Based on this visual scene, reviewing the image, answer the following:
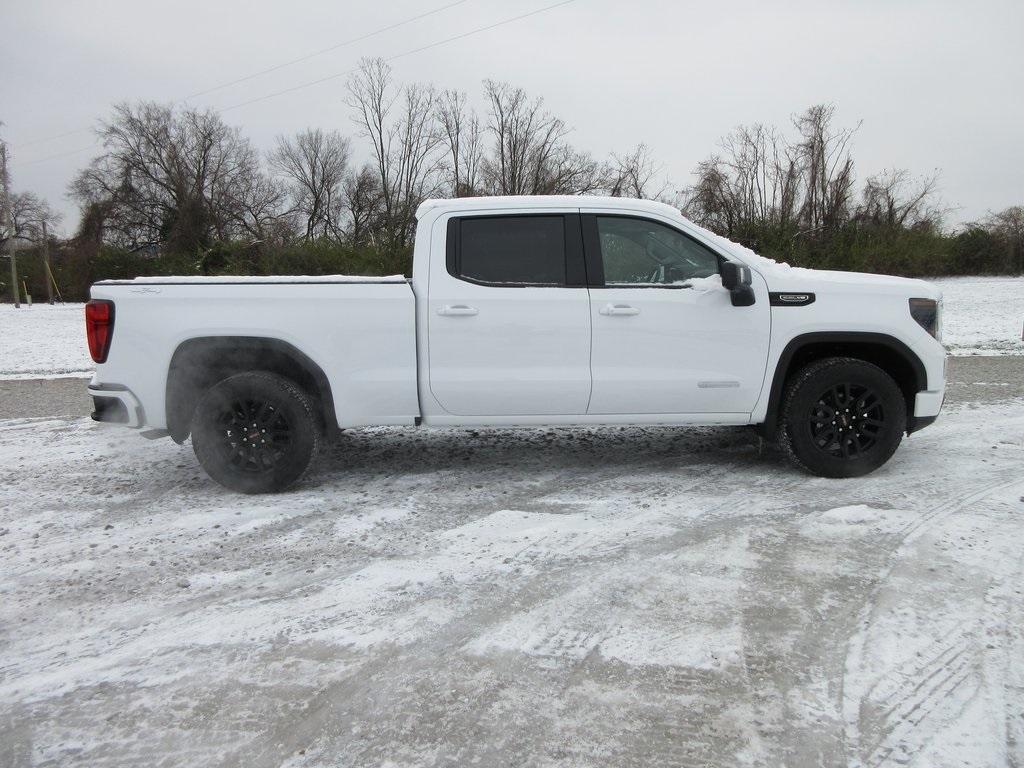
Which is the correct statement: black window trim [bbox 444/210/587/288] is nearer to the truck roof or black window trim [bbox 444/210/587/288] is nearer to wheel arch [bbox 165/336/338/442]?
the truck roof

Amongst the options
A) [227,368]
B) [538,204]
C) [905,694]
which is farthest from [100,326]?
[905,694]

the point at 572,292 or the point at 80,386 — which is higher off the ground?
the point at 572,292

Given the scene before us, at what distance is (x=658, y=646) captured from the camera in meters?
2.90

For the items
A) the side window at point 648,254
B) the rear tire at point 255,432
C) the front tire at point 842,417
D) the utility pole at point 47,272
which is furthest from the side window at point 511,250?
the utility pole at point 47,272

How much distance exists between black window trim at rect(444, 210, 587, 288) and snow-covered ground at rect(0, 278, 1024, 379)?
879 cm

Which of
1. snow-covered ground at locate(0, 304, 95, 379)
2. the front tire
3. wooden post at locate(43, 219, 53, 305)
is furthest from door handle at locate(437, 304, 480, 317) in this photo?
wooden post at locate(43, 219, 53, 305)

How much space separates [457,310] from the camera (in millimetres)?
4762

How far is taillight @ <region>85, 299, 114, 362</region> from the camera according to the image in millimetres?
4691

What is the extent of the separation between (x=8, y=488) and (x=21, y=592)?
2064mm

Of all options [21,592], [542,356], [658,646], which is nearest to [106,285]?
[21,592]

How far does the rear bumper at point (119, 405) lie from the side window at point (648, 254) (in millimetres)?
3146

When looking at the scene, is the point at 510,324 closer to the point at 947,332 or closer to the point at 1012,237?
the point at 947,332

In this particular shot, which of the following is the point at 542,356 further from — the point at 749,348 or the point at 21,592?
the point at 21,592

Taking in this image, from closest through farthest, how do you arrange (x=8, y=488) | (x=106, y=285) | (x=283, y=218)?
(x=106, y=285) < (x=8, y=488) < (x=283, y=218)
